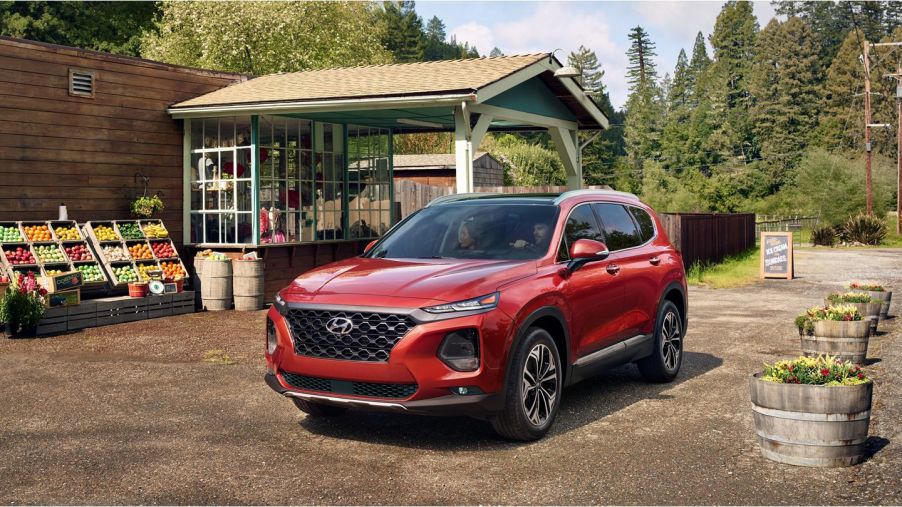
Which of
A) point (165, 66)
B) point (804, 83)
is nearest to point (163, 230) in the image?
point (165, 66)

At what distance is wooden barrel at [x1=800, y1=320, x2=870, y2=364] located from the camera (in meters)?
9.34

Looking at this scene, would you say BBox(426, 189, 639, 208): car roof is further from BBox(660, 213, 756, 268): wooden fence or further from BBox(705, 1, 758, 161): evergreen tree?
BBox(705, 1, 758, 161): evergreen tree

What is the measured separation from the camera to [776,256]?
20812 mm

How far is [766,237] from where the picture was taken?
20953 mm

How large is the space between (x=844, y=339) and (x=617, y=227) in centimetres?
292


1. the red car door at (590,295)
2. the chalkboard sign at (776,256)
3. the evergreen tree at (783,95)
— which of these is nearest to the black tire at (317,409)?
the red car door at (590,295)

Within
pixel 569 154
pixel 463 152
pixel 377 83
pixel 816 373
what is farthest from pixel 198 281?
pixel 816 373

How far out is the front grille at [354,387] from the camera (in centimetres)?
603

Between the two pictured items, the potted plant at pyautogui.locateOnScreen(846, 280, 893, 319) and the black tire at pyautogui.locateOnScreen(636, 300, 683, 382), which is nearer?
the black tire at pyautogui.locateOnScreen(636, 300, 683, 382)

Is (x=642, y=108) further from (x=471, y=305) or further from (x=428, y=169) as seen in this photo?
(x=471, y=305)

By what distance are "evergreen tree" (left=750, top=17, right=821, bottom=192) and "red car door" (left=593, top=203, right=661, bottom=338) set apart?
241 ft

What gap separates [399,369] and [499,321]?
726mm

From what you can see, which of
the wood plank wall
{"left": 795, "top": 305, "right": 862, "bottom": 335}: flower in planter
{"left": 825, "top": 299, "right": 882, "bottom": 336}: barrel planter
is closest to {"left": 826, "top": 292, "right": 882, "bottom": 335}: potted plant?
{"left": 825, "top": 299, "right": 882, "bottom": 336}: barrel planter

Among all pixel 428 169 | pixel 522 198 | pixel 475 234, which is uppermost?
pixel 428 169
